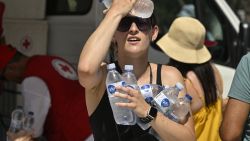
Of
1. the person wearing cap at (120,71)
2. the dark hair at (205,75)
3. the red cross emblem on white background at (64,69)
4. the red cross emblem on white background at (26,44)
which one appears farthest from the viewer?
the red cross emblem on white background at (26,44)

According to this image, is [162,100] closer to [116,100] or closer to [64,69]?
[116,100]

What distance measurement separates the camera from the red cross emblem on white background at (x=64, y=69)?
415cm

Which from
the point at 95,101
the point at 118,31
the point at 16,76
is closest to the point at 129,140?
the point at 95,101

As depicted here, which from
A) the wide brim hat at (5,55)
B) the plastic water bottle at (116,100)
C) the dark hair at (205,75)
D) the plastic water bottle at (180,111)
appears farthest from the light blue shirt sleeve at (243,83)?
the wide brim hat at (5,55)

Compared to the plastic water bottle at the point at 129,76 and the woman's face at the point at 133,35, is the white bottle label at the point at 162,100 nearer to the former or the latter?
the plastic water bottle at the point at 129,76

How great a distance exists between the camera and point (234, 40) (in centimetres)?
533

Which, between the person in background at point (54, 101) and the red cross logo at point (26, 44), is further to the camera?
the red cross logo at point (26, 44)

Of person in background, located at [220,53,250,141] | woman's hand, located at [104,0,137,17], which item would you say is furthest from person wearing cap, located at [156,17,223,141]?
woman's hand, located at [104,0,137,17]

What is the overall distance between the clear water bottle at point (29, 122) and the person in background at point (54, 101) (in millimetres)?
27

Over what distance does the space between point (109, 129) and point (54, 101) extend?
1565mm

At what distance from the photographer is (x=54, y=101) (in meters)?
4.00

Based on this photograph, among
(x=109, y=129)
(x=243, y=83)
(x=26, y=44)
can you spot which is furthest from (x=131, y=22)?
(x=26, y=44)

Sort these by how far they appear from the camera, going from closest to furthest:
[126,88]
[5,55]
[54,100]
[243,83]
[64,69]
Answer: [126,88]
[243,83]
[54,100]
[64,69]
[5,55]

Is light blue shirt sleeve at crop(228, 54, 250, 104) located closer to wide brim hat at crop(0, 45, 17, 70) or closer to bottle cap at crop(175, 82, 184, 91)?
bottle cap at crop(175, 82, 184, 91)
